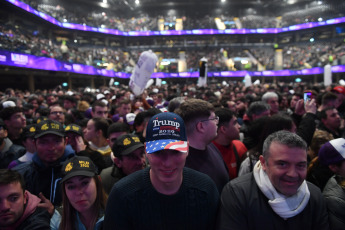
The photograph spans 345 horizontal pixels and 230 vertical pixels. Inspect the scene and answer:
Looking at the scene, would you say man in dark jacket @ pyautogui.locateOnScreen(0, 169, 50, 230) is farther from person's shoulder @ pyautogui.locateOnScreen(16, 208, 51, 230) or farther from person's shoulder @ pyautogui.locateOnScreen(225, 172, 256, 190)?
person's shoulder @ pyautogui.locateOnScreen(225, 172, 256, 190)

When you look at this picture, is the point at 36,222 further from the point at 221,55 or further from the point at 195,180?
the point at 221,55

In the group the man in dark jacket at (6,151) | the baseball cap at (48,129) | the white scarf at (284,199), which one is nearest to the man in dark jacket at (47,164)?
the baseball cap at (48,129)

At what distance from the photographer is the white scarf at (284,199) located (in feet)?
5.45

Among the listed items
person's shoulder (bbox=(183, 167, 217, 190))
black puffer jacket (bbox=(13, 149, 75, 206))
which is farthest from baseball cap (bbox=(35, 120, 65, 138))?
person's shoulder (bbox=(183, 167, 217, 190))

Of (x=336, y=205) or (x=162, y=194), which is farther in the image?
(x=336, y=205)

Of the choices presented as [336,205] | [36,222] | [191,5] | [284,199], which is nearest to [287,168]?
[284,199]

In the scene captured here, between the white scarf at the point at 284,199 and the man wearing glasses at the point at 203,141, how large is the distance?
0.57m

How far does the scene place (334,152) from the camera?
7.22ft

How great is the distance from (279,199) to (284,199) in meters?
0.04

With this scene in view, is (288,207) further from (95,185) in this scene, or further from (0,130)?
(0,130)

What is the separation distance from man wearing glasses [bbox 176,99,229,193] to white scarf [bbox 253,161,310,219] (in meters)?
0.57

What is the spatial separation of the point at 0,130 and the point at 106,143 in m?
1.57

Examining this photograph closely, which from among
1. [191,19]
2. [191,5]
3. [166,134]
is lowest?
[166,134]

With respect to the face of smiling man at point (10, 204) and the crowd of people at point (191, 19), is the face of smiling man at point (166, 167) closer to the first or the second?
the face of smiling man at point (10, 204)
